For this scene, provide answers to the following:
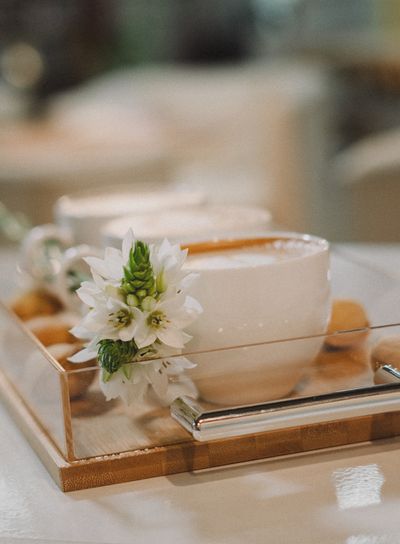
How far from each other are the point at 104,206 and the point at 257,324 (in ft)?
1.27

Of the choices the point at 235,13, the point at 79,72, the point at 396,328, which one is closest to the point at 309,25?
the point at 235,13

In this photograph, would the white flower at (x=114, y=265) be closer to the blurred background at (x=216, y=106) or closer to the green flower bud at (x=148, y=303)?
the green flower bud at (x=148, y=303)

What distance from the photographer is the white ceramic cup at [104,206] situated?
0.81 metres

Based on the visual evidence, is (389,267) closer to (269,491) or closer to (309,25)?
(269,491)

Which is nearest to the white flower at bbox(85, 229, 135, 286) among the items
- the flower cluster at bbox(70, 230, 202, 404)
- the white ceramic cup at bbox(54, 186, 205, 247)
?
the flower cluster at bbox(70, 230, 202, 404)

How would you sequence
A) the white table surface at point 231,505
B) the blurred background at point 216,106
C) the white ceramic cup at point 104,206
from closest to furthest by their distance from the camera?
the white table surface at point 231,505, the white ceramic cup at point 104,206, the blurred background at point 216,106

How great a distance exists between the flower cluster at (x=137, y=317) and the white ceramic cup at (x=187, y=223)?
0.15 meters

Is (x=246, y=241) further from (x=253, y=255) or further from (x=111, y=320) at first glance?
(x=111, y=320)

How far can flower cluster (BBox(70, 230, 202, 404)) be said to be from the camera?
467 millimetres

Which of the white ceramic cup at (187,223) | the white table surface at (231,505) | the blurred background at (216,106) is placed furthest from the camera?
the blurred background at (216,106)

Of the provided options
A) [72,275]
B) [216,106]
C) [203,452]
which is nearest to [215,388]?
[203,452]

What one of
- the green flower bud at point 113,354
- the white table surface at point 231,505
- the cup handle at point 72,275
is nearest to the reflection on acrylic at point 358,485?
the white table surface at point 231,505

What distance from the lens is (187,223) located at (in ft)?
2.43

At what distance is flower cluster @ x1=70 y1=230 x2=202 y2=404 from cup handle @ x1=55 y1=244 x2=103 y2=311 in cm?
18
